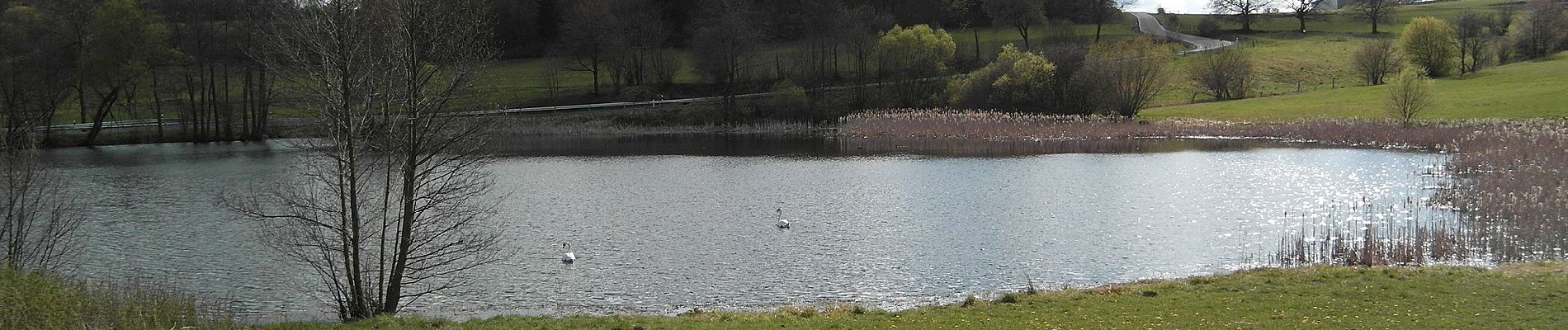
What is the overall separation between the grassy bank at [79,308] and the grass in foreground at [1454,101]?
47.9 m

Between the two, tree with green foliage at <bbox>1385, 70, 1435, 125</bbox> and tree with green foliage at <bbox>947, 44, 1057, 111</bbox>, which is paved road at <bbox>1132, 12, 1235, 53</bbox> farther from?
tree with green foliage at <bbox>1385, 70, 1435, 125</bbox>

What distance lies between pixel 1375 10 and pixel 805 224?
78.6 m

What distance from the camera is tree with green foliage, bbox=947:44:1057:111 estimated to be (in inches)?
2189

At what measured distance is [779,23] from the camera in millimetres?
87438

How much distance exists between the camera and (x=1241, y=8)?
3531 inches

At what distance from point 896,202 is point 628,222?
7.28 metres

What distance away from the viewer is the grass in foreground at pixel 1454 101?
45188 mm

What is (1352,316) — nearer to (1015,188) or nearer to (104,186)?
(1015,188)

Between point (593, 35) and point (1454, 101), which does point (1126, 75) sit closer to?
point (1454, 101)

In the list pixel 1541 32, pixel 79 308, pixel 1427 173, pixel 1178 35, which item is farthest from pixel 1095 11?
pixel 79 308

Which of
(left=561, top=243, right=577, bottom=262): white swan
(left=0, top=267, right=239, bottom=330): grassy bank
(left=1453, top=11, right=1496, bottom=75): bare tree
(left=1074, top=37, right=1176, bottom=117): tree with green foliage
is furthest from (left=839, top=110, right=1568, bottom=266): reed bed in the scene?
(left=1453, top=11, right=1496, bottom=75): bare tree

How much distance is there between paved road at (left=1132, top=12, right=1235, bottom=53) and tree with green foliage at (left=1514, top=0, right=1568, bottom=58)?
58.7ft

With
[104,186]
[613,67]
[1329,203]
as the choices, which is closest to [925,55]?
[613,67]

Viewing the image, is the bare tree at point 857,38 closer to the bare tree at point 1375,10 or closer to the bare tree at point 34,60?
the bare tree at point 1375,10
